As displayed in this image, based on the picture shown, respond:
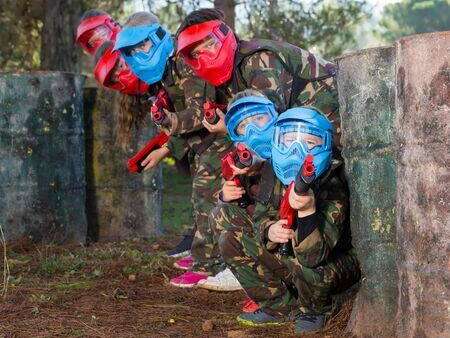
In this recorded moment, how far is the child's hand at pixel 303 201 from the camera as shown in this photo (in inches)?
129

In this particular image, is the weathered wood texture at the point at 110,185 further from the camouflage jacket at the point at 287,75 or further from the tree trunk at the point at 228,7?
the camouflage jacket at the point at 287,75

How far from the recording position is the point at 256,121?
3.73 metres

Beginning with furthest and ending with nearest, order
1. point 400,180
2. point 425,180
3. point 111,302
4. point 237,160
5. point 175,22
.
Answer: point 175,22 < point 111,302 < point 237,160 < point 400,180 < point 425,180

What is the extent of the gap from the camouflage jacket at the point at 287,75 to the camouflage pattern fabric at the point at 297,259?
21.7 inches

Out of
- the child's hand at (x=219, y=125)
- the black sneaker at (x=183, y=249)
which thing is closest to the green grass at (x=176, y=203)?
the black sneaker at (x=183, y=249)

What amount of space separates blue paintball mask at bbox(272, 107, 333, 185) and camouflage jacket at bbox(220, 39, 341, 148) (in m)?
0.57

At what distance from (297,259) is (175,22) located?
22.5 feet

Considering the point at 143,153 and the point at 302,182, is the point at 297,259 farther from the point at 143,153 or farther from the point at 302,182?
the point at 143,153

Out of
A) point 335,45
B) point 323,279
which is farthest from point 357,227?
point 335,45

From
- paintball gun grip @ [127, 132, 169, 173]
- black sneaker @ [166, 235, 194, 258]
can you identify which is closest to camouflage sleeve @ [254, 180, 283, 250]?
paintball gun grip @ [127, 132, 169, 173]

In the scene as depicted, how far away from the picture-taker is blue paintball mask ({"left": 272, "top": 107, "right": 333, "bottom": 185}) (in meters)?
3.41

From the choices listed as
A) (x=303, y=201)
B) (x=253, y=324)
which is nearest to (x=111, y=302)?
(x=253, y=324)

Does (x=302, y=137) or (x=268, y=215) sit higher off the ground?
(x=302, y=137)

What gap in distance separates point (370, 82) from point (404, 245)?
2.35 feet
